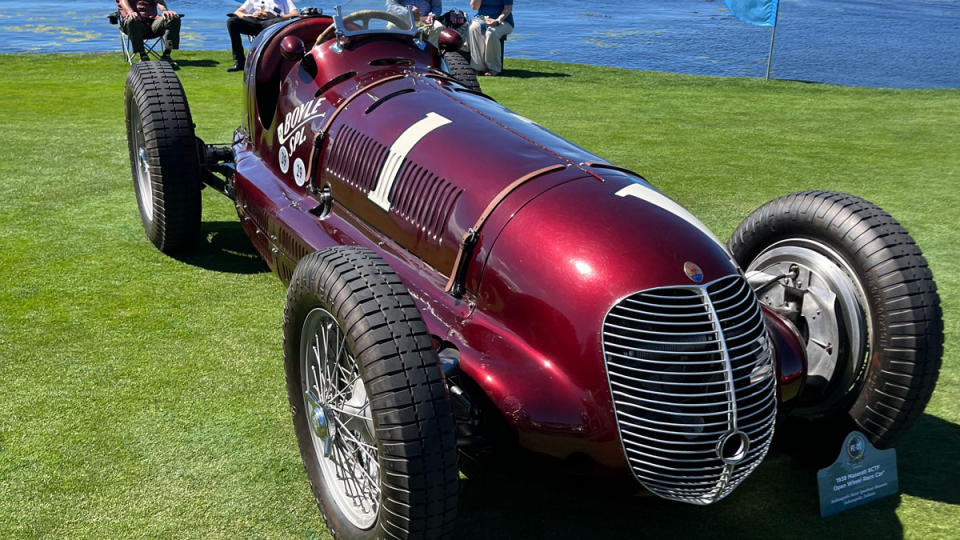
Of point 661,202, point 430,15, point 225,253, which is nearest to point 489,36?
point 430,15

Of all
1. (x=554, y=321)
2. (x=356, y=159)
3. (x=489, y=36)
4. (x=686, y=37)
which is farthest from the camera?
(x=686, y=37)

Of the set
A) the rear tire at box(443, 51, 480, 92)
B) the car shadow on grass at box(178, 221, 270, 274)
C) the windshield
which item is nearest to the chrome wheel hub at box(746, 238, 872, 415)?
the windshield

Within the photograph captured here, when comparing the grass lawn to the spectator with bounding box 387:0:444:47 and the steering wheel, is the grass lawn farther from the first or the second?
the spectator with bounding box 387:0:444:47

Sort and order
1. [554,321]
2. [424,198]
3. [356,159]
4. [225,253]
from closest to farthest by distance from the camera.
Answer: [554,321]
[424,198]
[356,159]
[225,253]

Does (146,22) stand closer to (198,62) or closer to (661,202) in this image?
(198,62)

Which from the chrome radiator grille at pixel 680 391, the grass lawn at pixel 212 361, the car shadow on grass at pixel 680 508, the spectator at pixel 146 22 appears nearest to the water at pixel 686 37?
the spectator at pixel 146 22

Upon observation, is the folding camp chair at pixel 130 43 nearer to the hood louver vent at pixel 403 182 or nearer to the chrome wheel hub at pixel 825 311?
the hood louver vent at pixel 403 182

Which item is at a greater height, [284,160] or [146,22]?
[146,22]

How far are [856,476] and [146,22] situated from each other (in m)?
10.6

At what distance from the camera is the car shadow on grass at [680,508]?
9.12 feet

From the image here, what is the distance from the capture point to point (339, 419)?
269 centimetres

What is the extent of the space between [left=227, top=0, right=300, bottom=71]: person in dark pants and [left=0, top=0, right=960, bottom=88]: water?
76.1 inches

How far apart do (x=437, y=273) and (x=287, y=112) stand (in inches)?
66.2

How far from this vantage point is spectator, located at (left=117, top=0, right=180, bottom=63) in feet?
35.8
